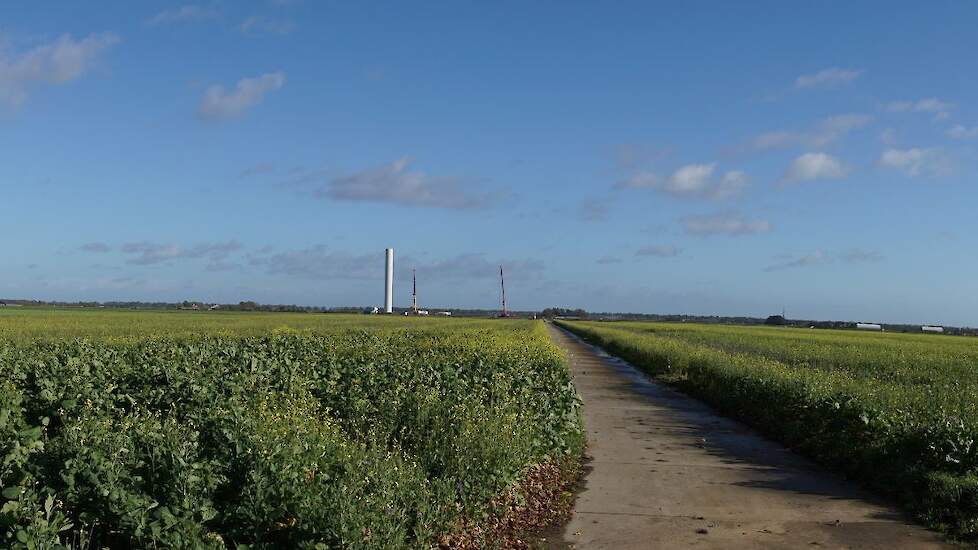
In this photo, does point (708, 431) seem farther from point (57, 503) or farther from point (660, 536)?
point (57, 503)

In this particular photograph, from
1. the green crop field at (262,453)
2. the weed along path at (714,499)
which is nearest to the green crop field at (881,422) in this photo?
the weed along path at (714,499)

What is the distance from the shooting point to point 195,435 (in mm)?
7004

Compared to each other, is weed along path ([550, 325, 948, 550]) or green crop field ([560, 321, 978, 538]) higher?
green crop field ([560, 321, 978, 538])

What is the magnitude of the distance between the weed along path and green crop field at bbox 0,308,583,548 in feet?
3.43

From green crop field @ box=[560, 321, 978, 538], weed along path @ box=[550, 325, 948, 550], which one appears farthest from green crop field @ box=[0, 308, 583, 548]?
green crop field @ box=[560, 321, 978, 538]

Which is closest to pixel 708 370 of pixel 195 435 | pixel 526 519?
pixel 526 519

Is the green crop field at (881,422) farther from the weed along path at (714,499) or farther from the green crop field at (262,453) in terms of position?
the green crop field at (262,453)

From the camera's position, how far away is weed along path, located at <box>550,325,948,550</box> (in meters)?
8.88

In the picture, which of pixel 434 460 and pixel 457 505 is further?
pixel 434 460

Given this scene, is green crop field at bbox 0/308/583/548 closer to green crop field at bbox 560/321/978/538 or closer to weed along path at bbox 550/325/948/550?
weed along path at bbox 550/325/948/550

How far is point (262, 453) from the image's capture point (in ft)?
22.3

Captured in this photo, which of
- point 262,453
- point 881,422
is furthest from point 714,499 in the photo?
point 262,453

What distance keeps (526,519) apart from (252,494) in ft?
13.3

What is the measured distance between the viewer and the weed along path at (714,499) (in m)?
8.88
